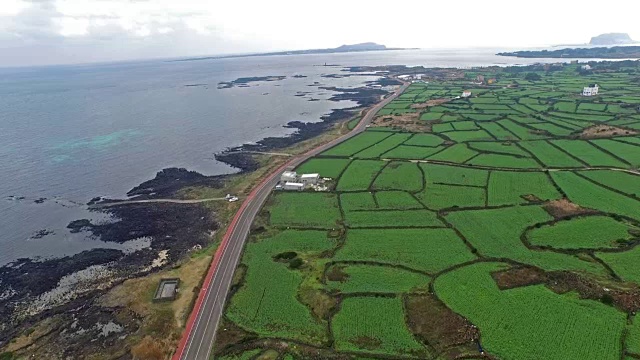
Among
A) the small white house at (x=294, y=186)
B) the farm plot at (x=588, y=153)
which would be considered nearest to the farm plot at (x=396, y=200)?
the small white house at (x=294, y=186)

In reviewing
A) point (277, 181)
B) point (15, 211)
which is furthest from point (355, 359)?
point (15, 211)

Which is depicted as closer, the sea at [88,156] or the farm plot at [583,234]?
the farm plot at [583,234]

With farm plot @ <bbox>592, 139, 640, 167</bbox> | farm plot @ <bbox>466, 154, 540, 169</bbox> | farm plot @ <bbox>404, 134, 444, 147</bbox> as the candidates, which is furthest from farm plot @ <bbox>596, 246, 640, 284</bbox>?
farm plot @ <bbox>404, 134, 444, 147</bbox>

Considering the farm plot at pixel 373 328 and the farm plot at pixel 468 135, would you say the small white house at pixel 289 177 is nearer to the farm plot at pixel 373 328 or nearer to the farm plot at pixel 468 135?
the farm plot at pixel 373 328

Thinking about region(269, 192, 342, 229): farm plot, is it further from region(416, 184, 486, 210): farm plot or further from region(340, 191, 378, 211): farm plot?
region(416, 184, 486, 210): farm plot

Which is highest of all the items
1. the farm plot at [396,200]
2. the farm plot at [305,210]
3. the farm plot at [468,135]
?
the farm plot at [468,135]

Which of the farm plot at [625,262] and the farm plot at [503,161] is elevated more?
the farm plot at [503,161]

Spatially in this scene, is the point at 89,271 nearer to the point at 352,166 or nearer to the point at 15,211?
the point at 15,211
